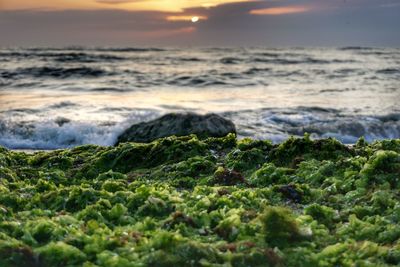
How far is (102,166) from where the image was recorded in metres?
6.67

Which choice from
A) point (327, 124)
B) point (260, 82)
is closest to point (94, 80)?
point (260, 82)

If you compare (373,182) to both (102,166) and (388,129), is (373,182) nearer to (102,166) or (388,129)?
(102,166)

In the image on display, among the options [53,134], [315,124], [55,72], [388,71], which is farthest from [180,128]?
[388,71]

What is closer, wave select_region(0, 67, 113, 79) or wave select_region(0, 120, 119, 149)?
wave select_region(0, 120, 119, 149)

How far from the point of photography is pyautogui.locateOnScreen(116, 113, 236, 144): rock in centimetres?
1259

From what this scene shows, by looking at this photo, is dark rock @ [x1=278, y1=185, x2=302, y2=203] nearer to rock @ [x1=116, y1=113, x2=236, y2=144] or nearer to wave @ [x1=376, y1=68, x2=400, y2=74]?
rock @ [x1=116, y1=113, x2=236, y2=144]

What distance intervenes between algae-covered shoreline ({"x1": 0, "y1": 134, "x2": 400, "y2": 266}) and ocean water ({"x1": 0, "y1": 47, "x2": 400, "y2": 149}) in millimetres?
A: 9992

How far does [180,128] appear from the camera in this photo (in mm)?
12648

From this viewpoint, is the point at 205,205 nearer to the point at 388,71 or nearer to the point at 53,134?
the point at 53,134

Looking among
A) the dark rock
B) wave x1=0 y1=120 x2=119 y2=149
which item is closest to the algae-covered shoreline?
the dark rock

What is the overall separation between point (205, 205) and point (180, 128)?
797 centimetres

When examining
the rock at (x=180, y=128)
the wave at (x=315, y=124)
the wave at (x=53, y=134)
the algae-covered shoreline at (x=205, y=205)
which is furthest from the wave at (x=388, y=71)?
the algae-covered shoreline at (x=205, y=205)

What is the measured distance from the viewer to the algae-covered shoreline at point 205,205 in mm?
3766

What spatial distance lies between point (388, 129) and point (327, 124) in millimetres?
2129
